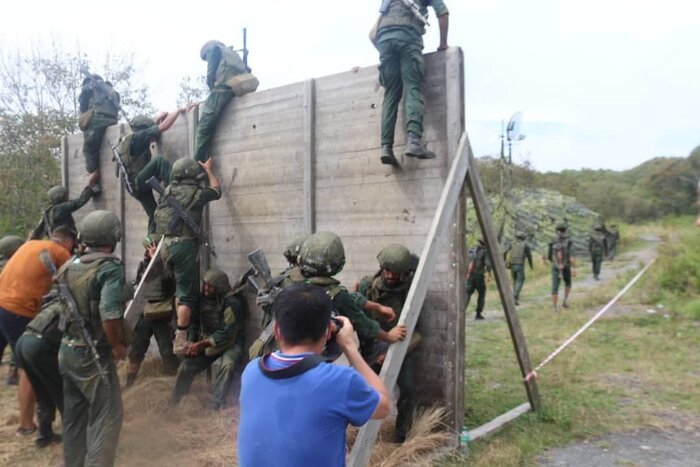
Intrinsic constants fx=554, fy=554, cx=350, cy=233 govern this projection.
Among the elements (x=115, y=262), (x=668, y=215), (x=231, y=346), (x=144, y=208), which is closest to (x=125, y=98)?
(x=144, y=208)

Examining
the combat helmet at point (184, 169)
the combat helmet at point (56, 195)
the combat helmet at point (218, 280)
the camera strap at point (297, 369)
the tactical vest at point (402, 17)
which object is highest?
the tactical vest at point (402, 17)

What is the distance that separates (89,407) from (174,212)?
2180 millimetres

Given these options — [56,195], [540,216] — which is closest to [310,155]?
[56,195]

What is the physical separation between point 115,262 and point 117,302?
31 centimetres

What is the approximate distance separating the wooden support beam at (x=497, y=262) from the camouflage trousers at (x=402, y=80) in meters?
0.56

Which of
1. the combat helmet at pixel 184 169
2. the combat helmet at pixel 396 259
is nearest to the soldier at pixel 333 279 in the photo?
the combat helmet at pixel 396 259

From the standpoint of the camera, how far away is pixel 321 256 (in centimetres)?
356

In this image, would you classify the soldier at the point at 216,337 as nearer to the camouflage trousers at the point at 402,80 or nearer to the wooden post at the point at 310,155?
the wooden post at the point at 310,155

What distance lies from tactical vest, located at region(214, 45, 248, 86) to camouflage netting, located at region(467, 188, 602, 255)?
24135 millimetres

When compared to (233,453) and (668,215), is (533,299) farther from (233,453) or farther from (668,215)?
(668,215)

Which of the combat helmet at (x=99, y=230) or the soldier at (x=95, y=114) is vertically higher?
the soldier at (x=95, y=114)

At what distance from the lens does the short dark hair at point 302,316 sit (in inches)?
79.1

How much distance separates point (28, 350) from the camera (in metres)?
4.16

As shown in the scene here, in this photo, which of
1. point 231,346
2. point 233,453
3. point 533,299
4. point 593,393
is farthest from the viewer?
point 533,299
